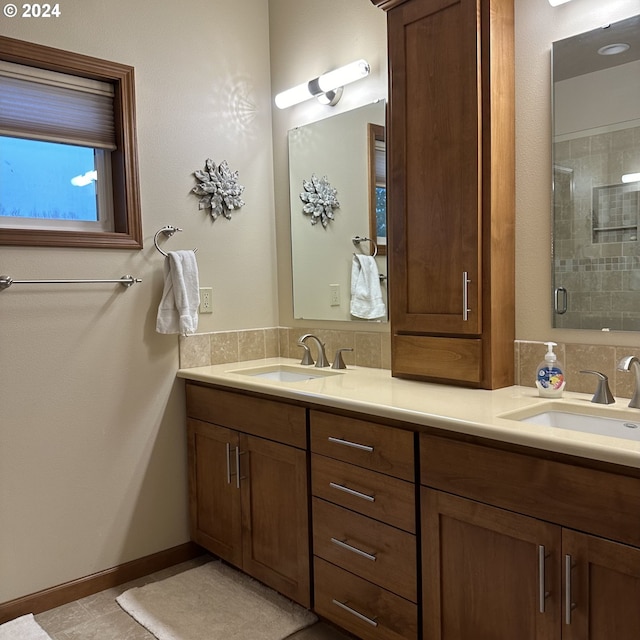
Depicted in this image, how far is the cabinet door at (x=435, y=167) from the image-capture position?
6.23 feet

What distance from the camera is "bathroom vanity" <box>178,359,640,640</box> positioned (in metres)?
1.28

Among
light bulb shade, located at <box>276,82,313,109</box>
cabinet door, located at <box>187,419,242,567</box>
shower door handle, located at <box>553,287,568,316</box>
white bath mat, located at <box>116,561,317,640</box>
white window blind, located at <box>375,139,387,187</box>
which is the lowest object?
white bath mat, located at <box>116,561,317,640</box>

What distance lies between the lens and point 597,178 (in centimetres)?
176

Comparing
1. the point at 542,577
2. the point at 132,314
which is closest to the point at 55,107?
the point at 132,314

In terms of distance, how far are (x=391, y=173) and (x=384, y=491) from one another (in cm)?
110

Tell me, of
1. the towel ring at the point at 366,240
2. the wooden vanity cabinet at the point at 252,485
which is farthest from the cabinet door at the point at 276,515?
the towel ring at the point at 366,240

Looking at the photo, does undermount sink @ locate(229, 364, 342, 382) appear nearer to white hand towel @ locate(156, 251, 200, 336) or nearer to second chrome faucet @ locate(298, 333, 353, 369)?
second chrome faucet @ locate(298, 333, 353, 369)

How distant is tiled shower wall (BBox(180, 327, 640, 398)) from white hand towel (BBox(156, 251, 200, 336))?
172 mm

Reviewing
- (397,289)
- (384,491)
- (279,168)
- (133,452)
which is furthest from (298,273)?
(384,491)

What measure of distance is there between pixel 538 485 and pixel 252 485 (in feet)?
3.84

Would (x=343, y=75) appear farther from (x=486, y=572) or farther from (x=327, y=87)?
(x=486, y=572)

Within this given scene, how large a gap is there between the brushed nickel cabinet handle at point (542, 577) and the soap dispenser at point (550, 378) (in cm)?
56

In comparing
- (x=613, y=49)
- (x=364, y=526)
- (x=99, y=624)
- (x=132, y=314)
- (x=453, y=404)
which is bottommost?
(x=99, y=624)

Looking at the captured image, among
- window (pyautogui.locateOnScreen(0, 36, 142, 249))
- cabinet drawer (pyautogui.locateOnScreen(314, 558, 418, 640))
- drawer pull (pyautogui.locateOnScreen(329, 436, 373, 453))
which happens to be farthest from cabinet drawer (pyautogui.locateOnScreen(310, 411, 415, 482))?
window (pyautogui.locateOnScreen(0, 36, 142, 249))
